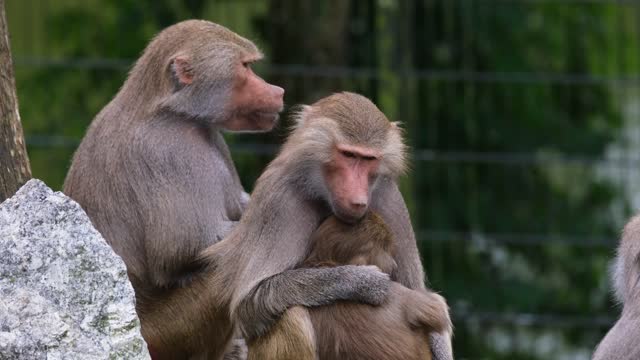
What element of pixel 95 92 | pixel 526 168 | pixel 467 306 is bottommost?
pixel 467 306

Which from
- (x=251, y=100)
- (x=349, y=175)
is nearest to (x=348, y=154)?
(x=349, y=175)

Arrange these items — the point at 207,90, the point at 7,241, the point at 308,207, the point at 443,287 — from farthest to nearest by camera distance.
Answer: the point at 443,287 < the point at 207,90 < the point at 308,207 < the point at 7,241

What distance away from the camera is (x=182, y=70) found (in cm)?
748

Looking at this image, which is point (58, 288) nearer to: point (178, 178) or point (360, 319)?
point (360, 319)

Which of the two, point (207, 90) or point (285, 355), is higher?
point (207, 90)

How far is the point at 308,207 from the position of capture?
6844 mm

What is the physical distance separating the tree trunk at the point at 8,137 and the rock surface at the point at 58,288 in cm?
98

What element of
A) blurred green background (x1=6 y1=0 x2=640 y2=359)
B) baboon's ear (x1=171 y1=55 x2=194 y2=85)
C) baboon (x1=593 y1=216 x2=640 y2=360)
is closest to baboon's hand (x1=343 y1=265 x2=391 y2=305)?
baboon (x1=593 y1=216 x2=640 y2=360)

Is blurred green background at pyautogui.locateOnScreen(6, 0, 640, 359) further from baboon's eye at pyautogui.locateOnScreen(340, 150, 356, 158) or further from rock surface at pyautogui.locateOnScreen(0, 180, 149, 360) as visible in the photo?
rock surface at pyautogui.locateOnScreen(0, 180, 149, 360)

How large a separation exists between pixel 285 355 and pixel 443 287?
5020 millimetres

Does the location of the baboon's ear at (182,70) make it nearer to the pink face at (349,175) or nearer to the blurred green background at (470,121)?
the pink face at (349,175)

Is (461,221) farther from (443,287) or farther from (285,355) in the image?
(285,355)

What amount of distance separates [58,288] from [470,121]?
245 inches

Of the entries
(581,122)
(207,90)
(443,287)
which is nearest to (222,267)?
(207,90)
